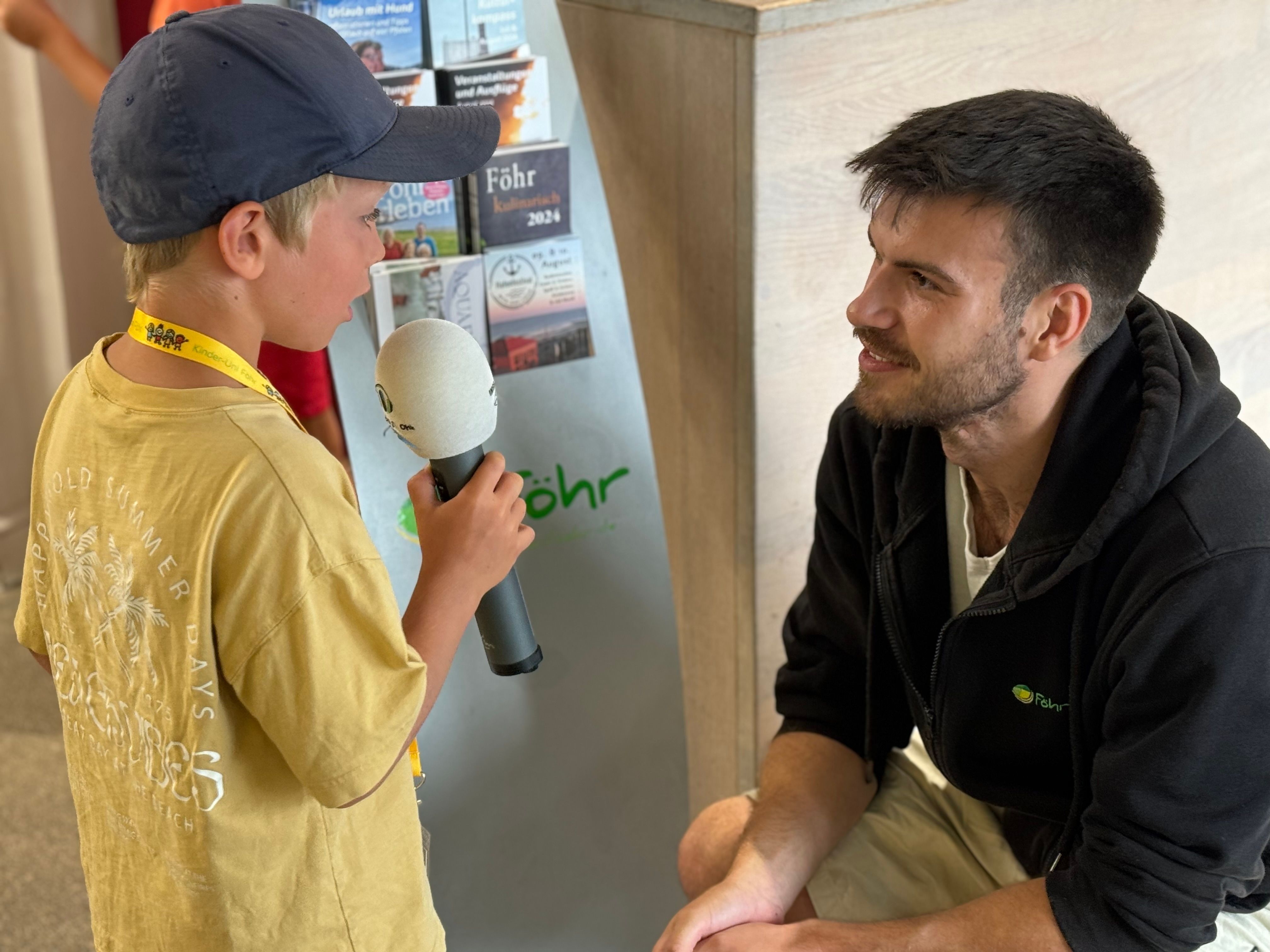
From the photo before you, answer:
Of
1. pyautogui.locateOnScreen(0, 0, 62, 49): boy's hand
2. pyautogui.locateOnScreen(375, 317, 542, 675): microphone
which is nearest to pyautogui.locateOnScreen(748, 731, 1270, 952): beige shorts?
pyautogui.locateOnScreen(375, 317, 542, 675): microphone

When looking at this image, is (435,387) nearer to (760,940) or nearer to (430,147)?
(430,147)

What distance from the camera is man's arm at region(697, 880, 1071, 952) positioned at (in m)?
1.27

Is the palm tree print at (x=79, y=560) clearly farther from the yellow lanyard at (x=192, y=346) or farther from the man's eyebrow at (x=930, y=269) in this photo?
the man's eyebrow at (x=930, y=269)

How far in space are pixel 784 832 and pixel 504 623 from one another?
0.49 meters

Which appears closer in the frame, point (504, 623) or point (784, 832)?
point (504, 623)

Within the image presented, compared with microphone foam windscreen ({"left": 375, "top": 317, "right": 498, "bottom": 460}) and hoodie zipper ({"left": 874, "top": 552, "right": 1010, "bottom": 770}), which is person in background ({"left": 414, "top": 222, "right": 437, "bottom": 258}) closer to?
microphone foam windscreen ({"left": 375, "top": 317, "right": 498, "bottom": 460})

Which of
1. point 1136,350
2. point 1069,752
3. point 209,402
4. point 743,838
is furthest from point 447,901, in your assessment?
point 1136,350

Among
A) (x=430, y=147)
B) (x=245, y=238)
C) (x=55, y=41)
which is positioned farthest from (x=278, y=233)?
(x=55, y=41)

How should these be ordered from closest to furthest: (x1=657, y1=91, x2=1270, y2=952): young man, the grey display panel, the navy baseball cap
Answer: the navy baseball cap, (x1=657, y1=91, x2=1270, y2=952): young man, the grey display panel

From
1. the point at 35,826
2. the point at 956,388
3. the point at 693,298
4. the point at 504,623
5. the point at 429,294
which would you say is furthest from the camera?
the point at 35,826

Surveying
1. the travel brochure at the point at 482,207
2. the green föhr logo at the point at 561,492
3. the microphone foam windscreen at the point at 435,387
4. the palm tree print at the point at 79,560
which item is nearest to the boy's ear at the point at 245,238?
the microphone foam windscreen at the point at 435,387

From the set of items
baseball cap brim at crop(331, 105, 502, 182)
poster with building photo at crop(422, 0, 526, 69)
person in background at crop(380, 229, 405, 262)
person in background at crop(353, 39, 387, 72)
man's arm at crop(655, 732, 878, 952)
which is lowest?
man's arm at crop(655, 732, 878, 952)

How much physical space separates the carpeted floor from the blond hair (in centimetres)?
150

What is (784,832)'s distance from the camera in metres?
1.47
